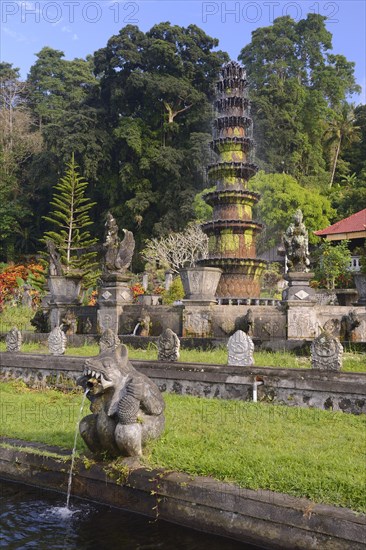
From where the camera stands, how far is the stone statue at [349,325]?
32.6ft

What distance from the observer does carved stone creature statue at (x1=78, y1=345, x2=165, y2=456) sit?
466 cm

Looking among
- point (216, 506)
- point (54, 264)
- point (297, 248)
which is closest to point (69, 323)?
point (54, 264)

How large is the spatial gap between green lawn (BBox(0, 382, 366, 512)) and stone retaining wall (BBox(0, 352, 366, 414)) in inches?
8.8

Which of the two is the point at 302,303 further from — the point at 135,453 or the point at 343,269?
the point at 343,269

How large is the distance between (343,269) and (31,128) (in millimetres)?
31888

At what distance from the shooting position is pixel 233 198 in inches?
640

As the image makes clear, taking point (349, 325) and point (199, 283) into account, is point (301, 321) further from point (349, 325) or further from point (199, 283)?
point (199, 283)

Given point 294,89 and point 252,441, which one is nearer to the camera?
point 252,441

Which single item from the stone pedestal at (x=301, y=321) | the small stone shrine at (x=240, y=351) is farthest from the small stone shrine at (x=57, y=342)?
the stone pedestal at (x=301, y=321)

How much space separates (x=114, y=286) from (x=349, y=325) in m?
5.20

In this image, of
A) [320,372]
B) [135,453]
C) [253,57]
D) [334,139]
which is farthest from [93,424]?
[253,57]

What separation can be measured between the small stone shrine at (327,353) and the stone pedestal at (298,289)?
3717mm

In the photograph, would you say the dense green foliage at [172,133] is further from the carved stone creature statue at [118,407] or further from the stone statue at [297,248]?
the carved stone creature statue at [118,407]

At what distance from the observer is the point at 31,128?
46.4 m
